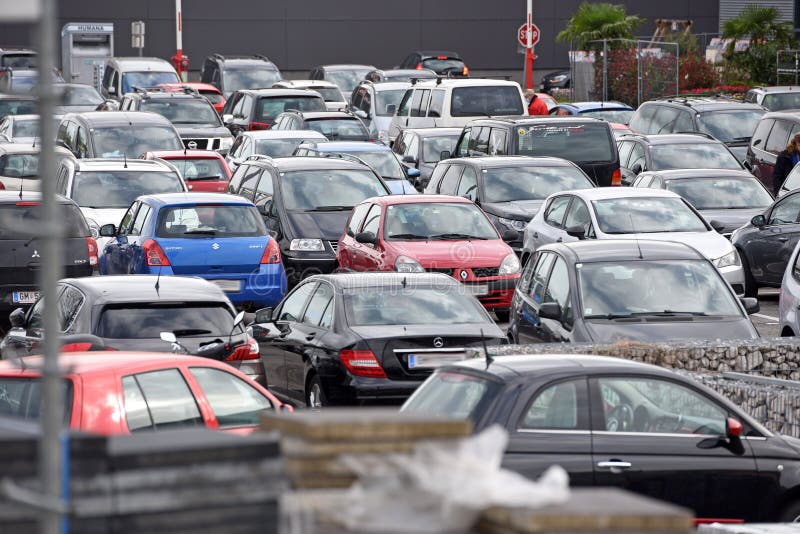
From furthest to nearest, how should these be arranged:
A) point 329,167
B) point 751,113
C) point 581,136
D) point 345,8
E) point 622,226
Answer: point 345,8 → point 751,113 → point 581,136 → point 329,167 → point 622,226

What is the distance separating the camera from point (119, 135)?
27.1 metres

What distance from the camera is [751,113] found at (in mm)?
29828

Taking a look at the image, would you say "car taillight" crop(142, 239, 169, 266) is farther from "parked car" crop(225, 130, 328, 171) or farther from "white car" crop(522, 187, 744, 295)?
"parked car" crop(225, 130, 328, 171)

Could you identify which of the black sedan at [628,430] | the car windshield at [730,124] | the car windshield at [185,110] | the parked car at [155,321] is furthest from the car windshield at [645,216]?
the car windshield at [185,110]

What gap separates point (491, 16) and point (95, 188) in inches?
1544

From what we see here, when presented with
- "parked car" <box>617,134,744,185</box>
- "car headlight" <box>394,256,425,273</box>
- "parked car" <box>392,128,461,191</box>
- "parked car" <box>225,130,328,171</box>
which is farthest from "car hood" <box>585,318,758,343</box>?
"parked car" <box>225,130,328,171</box>

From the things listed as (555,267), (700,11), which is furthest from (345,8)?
(555,267)

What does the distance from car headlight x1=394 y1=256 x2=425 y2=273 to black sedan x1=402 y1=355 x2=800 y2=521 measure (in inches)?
349

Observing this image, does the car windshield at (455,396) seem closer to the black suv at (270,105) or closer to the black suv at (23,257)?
the black suv at (23,257)

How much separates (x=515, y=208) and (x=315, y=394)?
921 cm

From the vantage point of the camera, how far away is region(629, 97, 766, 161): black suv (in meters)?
29.3

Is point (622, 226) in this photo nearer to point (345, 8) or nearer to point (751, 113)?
point (751, 113)

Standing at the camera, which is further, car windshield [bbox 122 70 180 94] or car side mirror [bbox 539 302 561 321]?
car windshield [bbox 122 70 180 94]

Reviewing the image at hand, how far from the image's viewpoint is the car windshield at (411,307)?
12.9m
